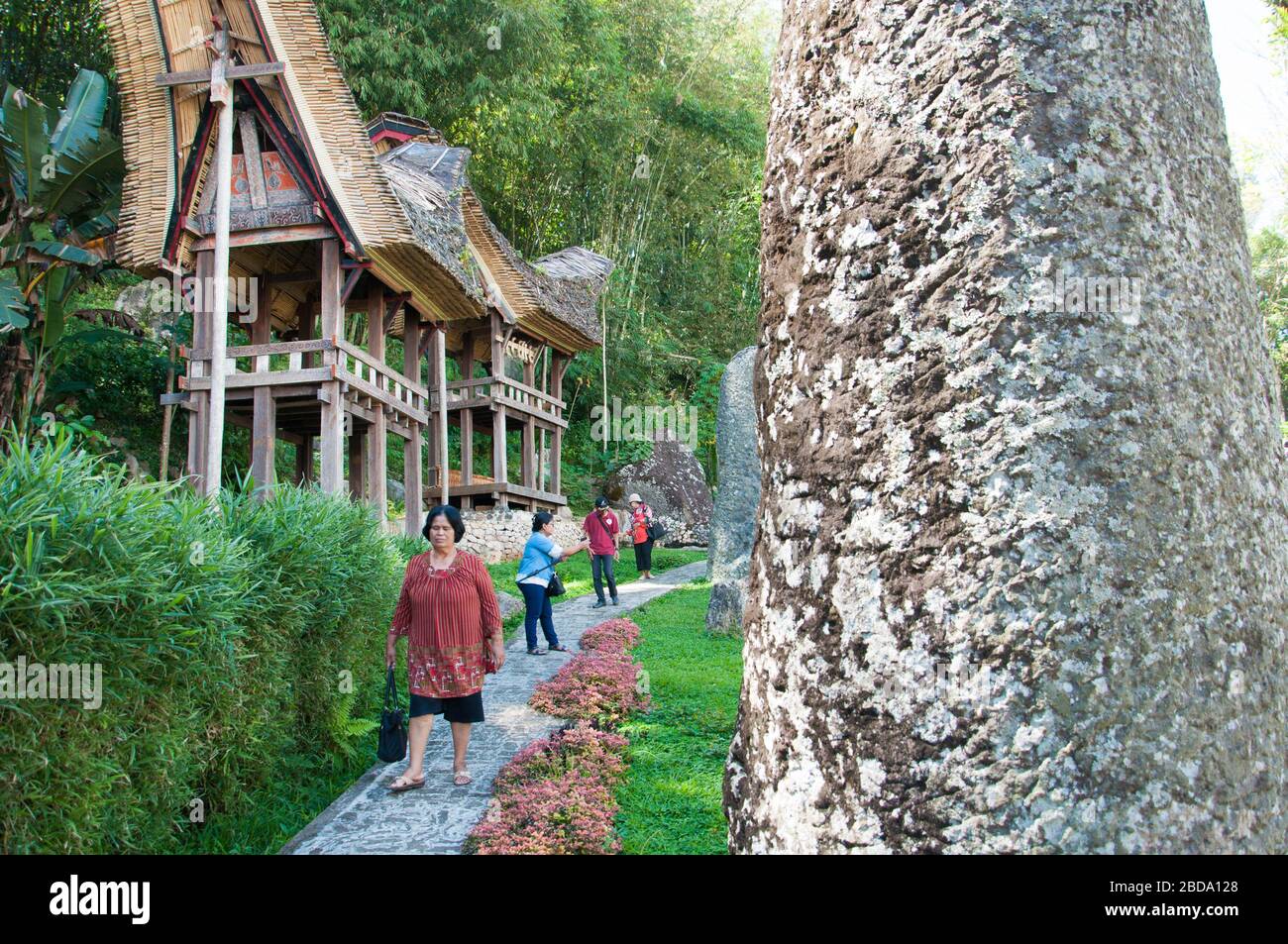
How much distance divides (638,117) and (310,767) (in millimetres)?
21734

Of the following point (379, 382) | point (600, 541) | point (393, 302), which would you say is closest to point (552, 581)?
point (600, 541)

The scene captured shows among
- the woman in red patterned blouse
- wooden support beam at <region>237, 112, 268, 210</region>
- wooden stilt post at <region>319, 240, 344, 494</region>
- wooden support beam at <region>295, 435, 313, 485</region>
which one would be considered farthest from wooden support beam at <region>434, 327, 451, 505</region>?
the woman in red patterned blouse

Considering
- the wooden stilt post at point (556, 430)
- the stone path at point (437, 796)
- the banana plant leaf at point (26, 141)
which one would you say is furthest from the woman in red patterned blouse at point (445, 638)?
the wooden stilt post at point (556, 430)

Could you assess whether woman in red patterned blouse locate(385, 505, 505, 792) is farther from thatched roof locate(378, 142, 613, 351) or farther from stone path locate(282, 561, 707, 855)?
thatched roof locate(378, 142, 613, 351)

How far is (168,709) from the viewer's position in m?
3.70

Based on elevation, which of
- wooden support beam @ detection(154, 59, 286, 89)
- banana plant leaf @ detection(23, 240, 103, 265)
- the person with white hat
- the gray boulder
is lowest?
the person with white hat

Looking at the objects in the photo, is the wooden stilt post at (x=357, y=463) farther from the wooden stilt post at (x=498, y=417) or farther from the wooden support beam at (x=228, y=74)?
the wooden support beam at (x=228, y=74)

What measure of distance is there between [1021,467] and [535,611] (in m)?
7.62

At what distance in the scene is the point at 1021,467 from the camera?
1525mm

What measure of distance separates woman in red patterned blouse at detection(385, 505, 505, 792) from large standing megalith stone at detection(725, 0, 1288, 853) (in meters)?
3.65

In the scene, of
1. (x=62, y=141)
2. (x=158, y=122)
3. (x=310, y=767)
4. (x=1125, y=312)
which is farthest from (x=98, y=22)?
(x=1125, y=312)

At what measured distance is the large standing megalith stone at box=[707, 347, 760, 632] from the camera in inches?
398

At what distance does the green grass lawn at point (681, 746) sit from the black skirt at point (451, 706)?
96cm

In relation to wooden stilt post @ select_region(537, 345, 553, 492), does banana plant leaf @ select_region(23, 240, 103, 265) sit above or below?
above
